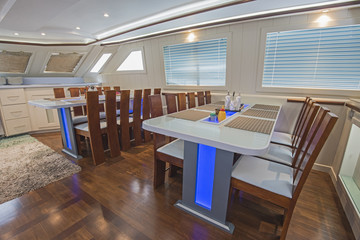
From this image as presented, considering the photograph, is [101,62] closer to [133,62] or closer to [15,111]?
[133,62]

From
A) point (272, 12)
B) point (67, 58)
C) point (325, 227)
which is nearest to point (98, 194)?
point (325, 227)

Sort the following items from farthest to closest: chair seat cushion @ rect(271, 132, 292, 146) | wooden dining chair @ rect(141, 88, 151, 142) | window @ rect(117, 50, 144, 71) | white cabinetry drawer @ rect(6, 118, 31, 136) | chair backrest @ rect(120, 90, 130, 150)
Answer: window @ rect(117, 50, 144, 71) → white cabinetry drawer @ rect(6, 118, 31, 136) → wooden dining chair @ rect(141, 88, 151, 142) → chair backrest @ rect(120, 90, 130, 150) → chair seat cushion @ rect(271, 132, 292, 146)

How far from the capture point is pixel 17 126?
338 cm

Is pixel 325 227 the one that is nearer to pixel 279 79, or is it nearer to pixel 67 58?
pixel 279 79

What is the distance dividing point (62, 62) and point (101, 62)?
0.98m

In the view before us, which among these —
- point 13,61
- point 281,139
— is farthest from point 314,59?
point 13,61

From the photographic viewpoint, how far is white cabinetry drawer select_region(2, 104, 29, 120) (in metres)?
3.23

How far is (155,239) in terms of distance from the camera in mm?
1229

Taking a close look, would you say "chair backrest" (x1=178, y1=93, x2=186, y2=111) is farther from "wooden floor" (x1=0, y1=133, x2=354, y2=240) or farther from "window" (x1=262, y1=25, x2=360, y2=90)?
"window" (x1=262, y1=25, x2=360, y2=90)

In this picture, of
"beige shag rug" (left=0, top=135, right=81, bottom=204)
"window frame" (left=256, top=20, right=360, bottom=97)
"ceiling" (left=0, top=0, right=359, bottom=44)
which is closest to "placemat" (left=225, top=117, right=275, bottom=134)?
"window frame" (left=256, top=20, right=360, bottom=97)

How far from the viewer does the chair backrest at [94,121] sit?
206cm

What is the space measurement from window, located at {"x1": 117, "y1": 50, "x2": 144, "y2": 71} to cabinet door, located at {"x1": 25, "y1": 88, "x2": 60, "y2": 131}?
72.7 inches

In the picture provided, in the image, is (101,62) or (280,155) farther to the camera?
(101,62)

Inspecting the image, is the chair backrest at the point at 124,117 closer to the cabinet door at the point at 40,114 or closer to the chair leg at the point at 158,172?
the chair leg at the point at 158,172
